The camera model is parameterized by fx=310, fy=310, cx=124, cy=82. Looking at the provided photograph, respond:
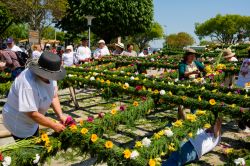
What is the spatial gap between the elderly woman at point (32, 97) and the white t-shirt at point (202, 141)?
167cm

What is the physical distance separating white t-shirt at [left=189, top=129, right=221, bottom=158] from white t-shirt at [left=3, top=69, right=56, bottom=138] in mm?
1858

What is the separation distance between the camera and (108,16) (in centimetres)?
2786

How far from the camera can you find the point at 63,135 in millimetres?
3271

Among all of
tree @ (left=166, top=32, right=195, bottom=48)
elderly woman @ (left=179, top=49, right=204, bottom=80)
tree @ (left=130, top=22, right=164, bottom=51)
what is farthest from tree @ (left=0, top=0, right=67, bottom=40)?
tree @ (left=166, top=32, right=195, bottom=48)

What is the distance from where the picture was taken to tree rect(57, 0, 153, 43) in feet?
91.9

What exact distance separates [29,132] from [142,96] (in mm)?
2590

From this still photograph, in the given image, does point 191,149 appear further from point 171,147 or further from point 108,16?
point 108,16

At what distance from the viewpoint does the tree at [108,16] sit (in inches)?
1102

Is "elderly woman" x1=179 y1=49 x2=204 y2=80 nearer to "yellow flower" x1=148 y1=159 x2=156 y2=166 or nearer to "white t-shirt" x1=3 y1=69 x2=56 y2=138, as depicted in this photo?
"white t-shirt" x1=3 y1=69 x2=56 y2=138

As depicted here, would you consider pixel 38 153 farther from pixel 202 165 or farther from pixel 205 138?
pixel 202 165

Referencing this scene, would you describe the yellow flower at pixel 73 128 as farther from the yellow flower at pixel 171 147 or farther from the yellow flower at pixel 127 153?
the yellow flower at pixel 171 147

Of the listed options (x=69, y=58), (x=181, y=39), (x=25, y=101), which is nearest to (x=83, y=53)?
(x=69, y=58)

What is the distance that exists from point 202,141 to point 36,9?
75.7ft

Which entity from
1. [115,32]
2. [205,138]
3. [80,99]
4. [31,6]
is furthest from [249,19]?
[205,138]
